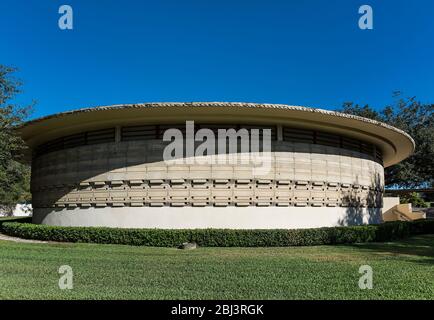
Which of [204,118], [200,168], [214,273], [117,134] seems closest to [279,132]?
[204,118]

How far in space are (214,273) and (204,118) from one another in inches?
329

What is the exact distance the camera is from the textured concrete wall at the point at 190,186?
15.6 metres

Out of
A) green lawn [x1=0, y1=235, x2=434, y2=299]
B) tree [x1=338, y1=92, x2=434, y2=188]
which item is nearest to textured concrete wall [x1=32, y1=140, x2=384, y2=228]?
green lawn [x1=0, y1=235, x2=434, y2=299]

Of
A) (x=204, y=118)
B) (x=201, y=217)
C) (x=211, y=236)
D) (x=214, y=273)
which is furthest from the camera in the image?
(x=204, y=118)

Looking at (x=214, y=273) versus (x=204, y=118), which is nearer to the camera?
(x=214, y=273)

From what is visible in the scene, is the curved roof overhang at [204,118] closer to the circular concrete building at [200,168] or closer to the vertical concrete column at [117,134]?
the circular concrete building at [200,168]

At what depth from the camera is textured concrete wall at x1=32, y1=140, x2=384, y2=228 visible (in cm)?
1564

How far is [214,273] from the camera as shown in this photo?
8.66m

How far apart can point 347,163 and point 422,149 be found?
20.8m

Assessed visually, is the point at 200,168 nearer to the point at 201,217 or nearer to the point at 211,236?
the point at 201,217

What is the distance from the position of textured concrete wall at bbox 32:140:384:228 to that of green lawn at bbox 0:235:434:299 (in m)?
2.67

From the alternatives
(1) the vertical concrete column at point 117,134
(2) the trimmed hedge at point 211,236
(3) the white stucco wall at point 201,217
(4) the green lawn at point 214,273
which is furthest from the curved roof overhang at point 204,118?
(4) the green lawn at point 214,273

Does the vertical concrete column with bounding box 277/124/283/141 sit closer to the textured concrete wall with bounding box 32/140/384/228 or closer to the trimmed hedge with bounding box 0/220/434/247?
the textured concrete wall with bounding box 32/140/384/228
